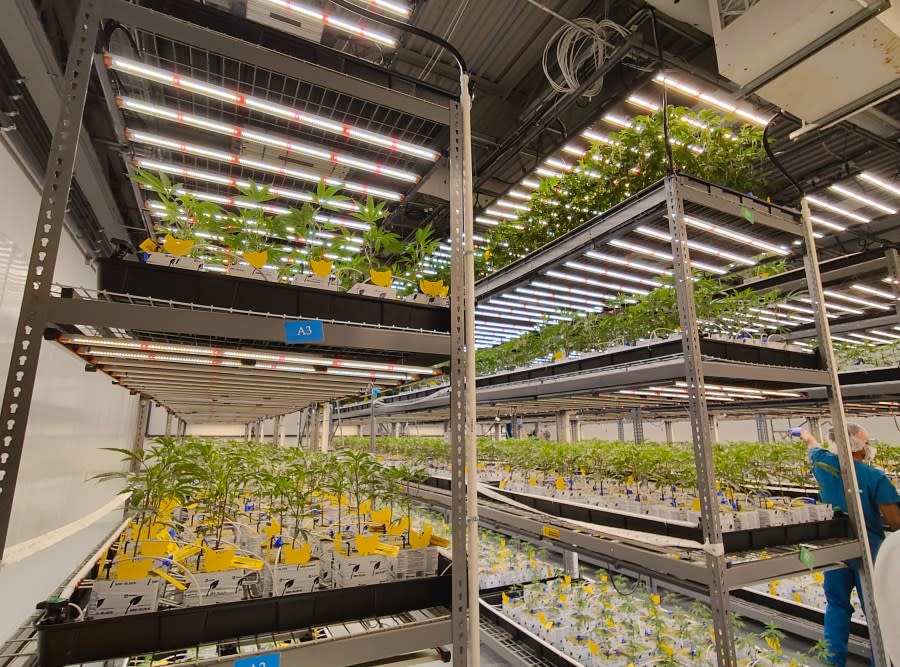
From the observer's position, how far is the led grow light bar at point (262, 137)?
1.58 meters

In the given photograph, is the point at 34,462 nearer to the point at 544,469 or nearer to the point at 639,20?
the point at 544,469

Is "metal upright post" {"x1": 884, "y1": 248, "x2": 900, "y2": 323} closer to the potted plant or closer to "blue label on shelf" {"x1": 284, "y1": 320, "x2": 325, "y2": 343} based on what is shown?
"blue label on shelf" {"x1": 284, "y1": 320, "x2": 325, "y2": 343}

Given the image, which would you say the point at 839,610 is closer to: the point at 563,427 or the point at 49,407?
the point at 563,427

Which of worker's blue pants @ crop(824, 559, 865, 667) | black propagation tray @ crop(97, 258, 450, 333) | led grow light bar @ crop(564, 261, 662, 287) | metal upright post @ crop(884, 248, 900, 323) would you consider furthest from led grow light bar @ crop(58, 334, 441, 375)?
metal upright post @ crop(884, 248, 900, 323)

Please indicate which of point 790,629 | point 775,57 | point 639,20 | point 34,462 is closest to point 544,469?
point 790,629

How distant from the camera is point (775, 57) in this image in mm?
1696

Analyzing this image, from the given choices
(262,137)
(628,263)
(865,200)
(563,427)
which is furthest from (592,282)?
(865,200)

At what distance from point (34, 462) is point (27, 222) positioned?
1.70 m

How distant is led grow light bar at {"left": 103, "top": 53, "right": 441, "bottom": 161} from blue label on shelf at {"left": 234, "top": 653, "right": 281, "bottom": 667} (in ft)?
5.35

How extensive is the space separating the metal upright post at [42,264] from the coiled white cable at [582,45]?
9.56ft

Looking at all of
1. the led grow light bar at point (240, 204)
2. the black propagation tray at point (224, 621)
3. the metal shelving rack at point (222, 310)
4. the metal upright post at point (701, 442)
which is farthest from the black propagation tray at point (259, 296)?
the metal upright post at point (701, 442)

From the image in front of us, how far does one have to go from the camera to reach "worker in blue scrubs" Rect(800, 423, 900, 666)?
8.80 feet

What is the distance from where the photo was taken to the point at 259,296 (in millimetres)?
1331

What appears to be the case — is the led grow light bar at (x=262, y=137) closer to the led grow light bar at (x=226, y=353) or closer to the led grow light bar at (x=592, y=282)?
the led grow light bar at (x=226, y=353)
